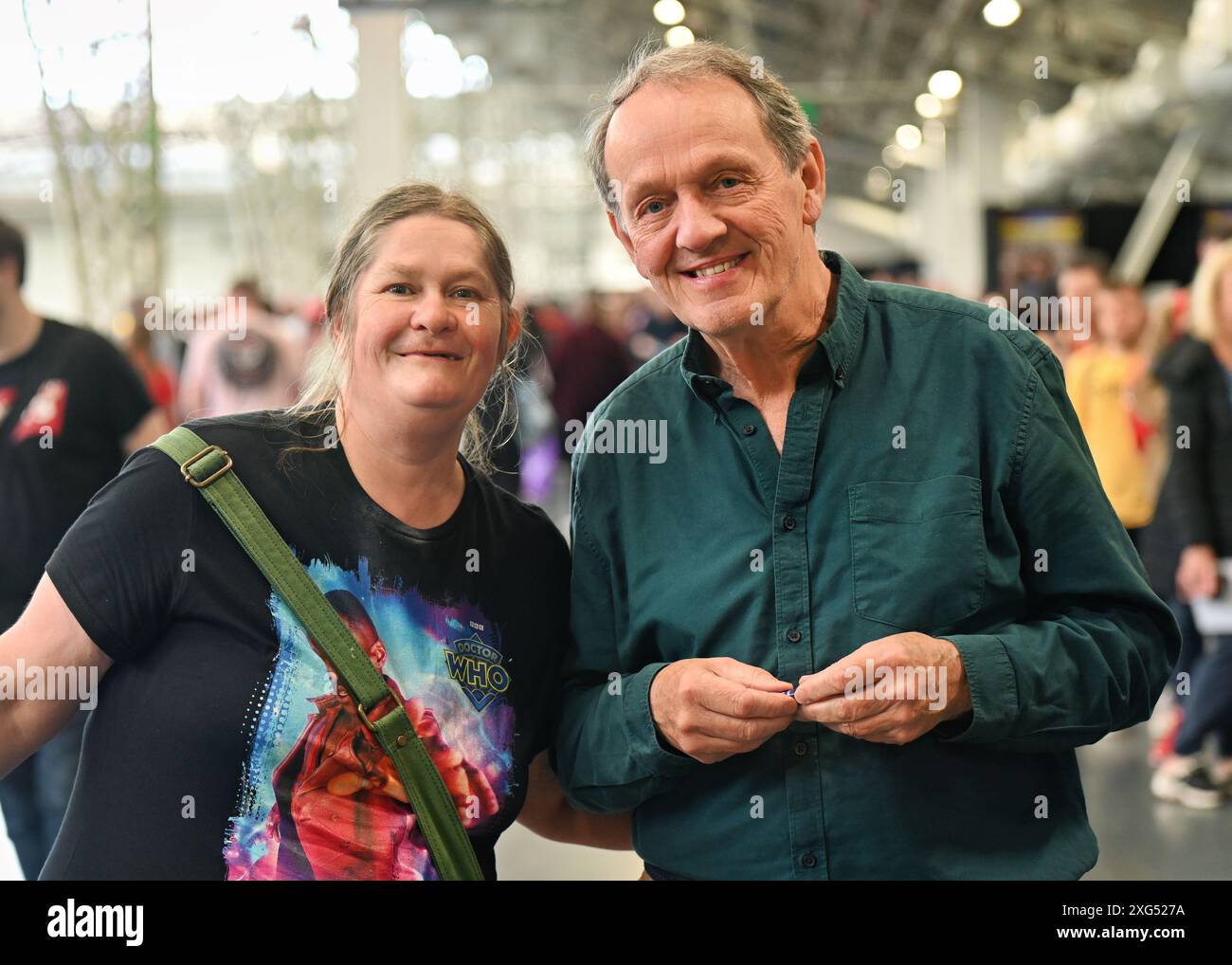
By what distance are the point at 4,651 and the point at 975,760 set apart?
114 centimetres

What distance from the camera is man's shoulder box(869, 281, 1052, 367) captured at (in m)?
1.54

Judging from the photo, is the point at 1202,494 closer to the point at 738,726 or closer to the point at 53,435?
the point at 738,726

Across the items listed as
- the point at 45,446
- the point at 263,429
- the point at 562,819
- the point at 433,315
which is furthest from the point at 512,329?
the point at 45,446

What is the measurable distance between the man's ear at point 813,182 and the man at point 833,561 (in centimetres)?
3

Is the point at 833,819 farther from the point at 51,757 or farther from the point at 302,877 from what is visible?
the point at 51,757

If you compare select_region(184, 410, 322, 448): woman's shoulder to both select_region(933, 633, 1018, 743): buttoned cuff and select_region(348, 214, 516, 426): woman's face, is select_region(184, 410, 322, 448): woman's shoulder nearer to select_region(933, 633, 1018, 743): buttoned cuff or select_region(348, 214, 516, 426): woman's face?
select_region(348, 214, 516, 426): woman's face

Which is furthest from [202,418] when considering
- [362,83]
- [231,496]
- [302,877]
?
A: [362,83]

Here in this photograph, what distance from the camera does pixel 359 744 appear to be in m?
1.54

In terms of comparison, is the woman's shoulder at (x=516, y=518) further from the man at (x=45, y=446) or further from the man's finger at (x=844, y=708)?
the man at (x=45, y=446)

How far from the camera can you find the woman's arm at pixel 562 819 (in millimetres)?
1799

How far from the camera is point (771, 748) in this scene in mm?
1528

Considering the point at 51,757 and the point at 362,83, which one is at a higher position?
the point at 362,83

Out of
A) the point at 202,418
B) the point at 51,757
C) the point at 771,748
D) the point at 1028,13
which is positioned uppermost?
the point at 1028,13

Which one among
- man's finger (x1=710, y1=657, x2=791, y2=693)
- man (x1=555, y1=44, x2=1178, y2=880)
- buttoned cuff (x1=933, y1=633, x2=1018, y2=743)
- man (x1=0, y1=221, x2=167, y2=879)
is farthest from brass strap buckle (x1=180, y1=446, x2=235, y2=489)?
man (x1=0, y1=221, x2=167, y2=879)
